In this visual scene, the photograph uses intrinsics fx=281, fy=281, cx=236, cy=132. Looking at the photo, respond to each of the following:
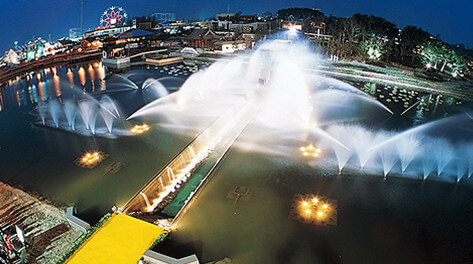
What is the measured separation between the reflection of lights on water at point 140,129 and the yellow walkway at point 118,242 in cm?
1236

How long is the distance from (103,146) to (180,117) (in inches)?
337

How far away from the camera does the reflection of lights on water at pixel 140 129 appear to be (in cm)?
2638

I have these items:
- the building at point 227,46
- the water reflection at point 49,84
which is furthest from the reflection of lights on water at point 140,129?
the building at point 227,46

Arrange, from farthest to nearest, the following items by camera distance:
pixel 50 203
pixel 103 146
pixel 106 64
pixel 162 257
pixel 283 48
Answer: pixel 283 48
pixel 106 64
pixel 103 146
pixel 50 203
pixel 162 257

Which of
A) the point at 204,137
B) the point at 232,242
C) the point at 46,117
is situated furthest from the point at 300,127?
the point at 46,117

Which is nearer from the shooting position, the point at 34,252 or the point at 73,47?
the point at 34,252

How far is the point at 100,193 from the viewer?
17.6m

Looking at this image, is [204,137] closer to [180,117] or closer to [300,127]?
[180,117]

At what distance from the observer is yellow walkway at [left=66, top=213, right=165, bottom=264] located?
1233 centimetres

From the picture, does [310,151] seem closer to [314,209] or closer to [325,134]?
[325,134]

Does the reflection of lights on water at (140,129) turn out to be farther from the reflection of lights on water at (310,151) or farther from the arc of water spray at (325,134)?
the arc of water spray at (325,134)

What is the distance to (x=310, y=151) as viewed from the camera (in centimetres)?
2292

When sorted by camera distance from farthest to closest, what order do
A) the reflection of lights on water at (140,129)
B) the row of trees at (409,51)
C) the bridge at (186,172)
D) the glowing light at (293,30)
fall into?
the glowing light at (293,30) → the row of trees at (409,51) → the reflection of lights on water at (140,129) → the bridge at (186,172)

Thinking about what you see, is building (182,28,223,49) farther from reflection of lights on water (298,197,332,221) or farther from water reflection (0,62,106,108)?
reflection of lights on water (298,197,332,221)
